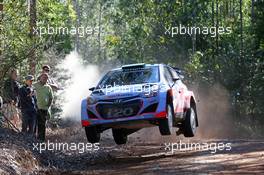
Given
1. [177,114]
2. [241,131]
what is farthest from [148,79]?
[241,131]

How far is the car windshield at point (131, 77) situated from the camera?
12234 millimetres

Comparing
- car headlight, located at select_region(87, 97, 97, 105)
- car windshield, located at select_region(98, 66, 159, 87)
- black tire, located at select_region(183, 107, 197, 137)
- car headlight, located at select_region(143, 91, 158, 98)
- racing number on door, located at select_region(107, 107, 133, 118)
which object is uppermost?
car windshield, located at select_region(98, 66, 159, 87)

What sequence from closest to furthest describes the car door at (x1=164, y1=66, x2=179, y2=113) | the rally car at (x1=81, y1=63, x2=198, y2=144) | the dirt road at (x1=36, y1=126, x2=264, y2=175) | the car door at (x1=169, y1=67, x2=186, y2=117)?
the dirt road at (x1=36, y1=126, x2=264, y2=175) < the rally car at (x1=81, y1=63, x2=198, y2=144) < the car door at (x1=164, y1=66, x2=179, y2=113) < the car door at (x1=169, y1=67, x2=186, y2=117)

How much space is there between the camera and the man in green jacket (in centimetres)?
1285

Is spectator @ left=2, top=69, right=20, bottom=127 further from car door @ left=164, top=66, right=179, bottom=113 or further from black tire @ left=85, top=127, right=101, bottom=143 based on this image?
car door @ left=164, top=66, right=179, bottom=113

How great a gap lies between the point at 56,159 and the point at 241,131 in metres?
19.5

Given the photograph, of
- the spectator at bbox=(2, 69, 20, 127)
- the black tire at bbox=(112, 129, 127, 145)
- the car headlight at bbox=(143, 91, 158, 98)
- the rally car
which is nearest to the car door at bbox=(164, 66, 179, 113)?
the rally car

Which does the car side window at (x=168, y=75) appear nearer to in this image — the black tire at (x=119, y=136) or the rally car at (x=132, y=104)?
the rally car at (x=132, y=104)

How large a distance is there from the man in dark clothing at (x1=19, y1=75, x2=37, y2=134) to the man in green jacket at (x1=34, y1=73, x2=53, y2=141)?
0.48ft

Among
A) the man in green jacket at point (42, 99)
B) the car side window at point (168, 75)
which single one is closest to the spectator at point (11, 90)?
the man in green jacket at point (42, 99)

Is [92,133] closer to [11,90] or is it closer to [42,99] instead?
[42,99]

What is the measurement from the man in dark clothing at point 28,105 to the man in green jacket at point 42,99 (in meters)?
0.15

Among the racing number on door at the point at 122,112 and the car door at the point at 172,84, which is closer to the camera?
the racing number on door at the point at 122,112

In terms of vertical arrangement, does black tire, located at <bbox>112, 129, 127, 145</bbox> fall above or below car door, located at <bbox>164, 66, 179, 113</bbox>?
below
